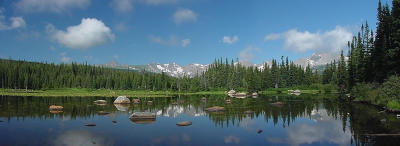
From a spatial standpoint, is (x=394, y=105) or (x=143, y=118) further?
(x=394, y=105)

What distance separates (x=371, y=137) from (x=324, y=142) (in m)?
4.14

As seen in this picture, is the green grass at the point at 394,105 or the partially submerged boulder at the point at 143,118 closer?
the partially submerged boulder at the point at 143,118

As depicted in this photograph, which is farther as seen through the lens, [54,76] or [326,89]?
[54,76]

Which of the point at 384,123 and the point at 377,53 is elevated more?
the point at 377,53

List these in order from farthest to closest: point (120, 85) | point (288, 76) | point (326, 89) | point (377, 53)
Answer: point (120, 85) → point (288, 76) → point (326, 89) → point (377, 53)

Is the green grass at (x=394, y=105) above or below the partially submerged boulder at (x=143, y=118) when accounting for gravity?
above

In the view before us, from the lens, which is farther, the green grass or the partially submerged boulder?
the green grass

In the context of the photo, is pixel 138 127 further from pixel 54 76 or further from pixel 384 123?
pixel 54 76

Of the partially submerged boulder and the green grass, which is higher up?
the green grass

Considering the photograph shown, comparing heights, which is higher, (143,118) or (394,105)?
(394,105)

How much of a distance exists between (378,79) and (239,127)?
4920cm

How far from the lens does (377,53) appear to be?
6819cm

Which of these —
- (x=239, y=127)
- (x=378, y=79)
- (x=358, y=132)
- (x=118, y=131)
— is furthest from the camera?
(x=378, y=79)

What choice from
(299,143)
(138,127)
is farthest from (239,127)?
(138,127)
